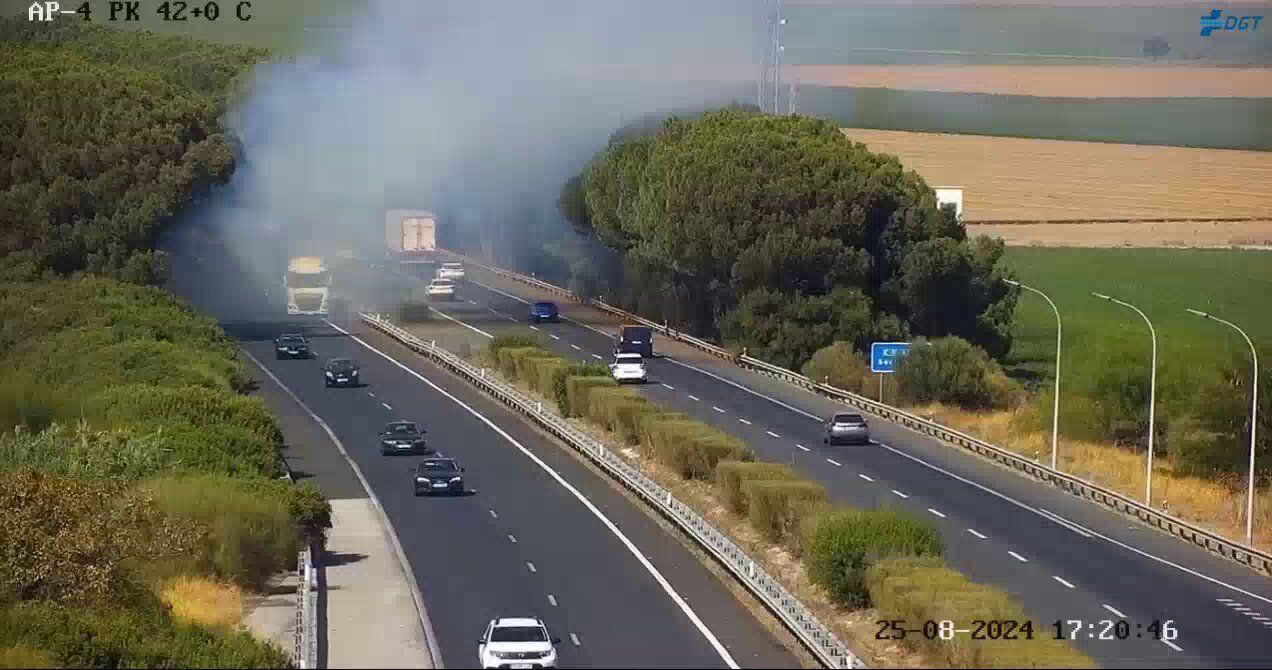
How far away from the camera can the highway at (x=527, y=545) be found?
121 ft

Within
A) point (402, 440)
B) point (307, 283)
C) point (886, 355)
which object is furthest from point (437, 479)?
point (307, 283)

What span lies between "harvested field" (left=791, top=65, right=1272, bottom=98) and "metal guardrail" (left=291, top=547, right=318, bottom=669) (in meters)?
106

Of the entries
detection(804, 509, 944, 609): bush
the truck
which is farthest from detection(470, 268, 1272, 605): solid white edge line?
the truck

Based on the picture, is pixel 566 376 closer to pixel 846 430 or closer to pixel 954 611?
pixel 846 430

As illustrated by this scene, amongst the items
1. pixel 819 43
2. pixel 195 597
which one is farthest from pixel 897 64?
pixel 195 597

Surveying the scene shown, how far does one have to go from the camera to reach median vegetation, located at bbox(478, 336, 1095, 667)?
3234 cm

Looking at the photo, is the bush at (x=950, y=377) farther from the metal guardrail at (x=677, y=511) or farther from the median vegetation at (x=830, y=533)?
the metal guardrail at (x=677, y=511)

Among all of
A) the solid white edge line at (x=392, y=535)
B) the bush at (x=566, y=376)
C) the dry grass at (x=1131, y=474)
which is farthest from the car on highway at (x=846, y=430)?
the solid white edge line at (x=392, y=535)

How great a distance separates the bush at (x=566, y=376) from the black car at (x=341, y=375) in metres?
9.26

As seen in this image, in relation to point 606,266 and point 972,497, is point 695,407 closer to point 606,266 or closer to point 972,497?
point 972,497

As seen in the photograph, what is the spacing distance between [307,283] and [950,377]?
35676mm

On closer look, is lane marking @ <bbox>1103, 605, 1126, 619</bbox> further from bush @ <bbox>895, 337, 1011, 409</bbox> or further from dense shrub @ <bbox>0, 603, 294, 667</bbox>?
bush @ <bbox>895, 337, 1011, 409</bbox>

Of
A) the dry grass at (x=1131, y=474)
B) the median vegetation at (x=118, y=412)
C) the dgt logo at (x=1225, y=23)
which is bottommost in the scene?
the dry grass at (x=1131, y=474)

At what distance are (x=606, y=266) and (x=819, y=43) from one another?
5335 cm
